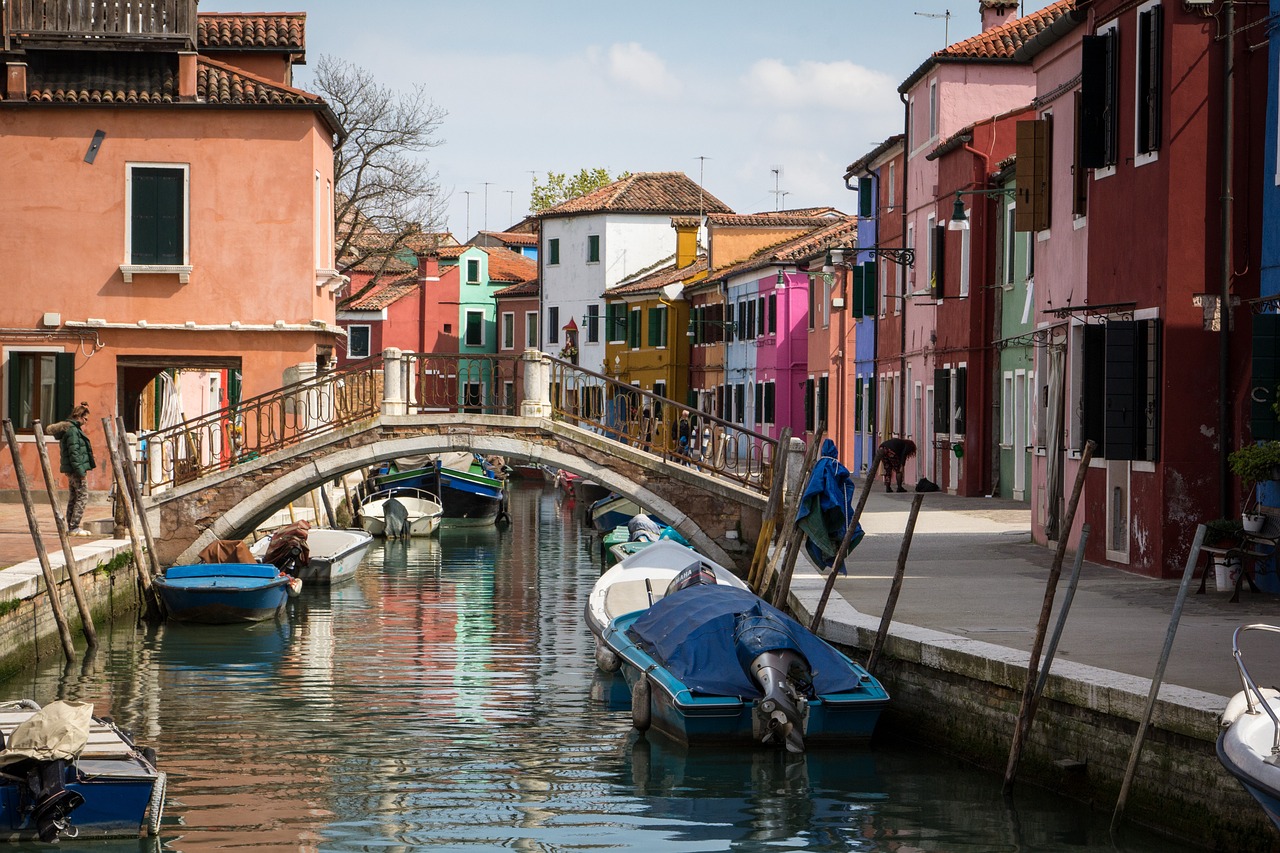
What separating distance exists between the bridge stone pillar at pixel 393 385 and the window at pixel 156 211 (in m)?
4.68

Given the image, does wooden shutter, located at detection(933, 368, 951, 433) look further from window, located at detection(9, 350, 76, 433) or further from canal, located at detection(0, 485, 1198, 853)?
window, located at detection(9, 350, 76, 433)

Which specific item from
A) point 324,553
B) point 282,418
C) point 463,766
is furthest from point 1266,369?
point 324,553

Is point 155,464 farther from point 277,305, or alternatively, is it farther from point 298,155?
point 298,155

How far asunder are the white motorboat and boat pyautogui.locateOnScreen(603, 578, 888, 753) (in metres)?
18.5

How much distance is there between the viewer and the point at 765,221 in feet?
153

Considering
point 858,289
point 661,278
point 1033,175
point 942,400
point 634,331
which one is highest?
point 661,278

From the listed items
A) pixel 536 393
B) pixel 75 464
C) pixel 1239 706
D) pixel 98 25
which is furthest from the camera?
pixel 98 25

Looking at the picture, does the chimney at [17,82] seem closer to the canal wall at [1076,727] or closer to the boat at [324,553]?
the boat at [324,553]

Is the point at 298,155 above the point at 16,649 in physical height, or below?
above

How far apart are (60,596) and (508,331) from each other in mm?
44324

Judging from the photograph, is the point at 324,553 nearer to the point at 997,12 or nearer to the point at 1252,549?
the point at 1252,549

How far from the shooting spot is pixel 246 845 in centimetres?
902

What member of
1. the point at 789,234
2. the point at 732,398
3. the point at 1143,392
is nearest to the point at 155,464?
the point at 1143,392

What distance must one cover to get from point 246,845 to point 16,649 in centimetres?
576
